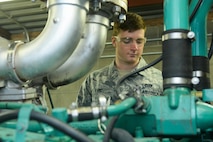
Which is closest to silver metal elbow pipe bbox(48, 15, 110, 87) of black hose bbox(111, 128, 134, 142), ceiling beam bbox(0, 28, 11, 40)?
black hose bbox(111, 128, 134, 142)

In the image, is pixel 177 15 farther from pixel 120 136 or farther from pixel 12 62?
pixel 12 62

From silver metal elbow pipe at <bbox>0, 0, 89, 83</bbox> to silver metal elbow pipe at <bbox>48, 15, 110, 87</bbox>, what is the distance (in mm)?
128

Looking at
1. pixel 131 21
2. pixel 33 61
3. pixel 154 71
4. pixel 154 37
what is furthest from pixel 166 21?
pixel 154 37

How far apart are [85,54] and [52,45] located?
6.8 inches

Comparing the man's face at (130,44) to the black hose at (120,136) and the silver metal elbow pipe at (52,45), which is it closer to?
the silver metal elbow pipe at (52,45)

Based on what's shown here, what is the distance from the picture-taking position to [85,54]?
984mm

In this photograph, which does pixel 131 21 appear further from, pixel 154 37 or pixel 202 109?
pixel 154 37

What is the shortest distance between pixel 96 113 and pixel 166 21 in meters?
0.34

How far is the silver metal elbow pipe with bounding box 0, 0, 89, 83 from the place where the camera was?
83 cm

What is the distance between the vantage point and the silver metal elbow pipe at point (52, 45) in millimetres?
833

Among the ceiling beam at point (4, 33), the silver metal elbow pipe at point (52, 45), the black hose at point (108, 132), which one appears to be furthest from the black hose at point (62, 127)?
the ceiling beam at point (4, 33)

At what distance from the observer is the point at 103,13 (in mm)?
1013

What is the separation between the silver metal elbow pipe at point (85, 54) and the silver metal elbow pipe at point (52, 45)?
0.13m

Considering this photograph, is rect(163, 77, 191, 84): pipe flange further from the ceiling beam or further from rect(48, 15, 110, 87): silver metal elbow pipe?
the ceiling beam
